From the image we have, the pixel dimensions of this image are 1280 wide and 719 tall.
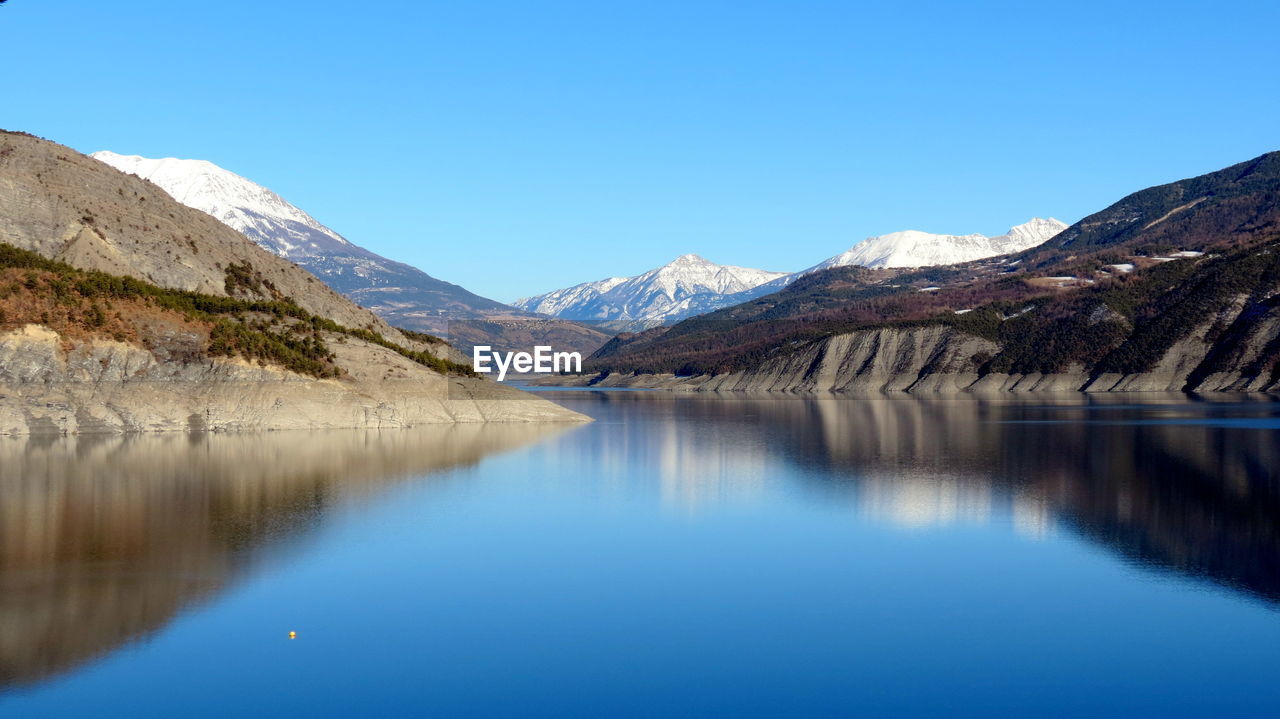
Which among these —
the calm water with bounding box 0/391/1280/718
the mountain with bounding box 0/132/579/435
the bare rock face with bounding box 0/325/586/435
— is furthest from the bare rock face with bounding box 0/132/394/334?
the calm water with bounding box 0/391/1280/718

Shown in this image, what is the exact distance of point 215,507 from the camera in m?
47.2

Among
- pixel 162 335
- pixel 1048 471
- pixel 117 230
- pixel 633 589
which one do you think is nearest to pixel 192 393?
pixel 162 335

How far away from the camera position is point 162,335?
91.8m

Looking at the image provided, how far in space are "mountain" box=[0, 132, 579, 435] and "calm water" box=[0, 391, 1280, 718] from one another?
19.2 m

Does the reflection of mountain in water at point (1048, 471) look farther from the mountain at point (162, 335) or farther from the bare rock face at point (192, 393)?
the mountain at point (162, 335)

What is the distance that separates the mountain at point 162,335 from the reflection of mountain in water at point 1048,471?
22862 millimetres

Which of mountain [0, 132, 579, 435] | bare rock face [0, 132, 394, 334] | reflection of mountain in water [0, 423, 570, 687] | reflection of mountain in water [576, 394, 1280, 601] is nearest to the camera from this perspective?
reflection of mountain in water [0, 423, 570, 687]

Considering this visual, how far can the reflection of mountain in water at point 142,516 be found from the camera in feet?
92.7

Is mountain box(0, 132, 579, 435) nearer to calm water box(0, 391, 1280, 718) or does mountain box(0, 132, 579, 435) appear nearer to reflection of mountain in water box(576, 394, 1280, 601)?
calm water box(0, 391, 1280, 718)

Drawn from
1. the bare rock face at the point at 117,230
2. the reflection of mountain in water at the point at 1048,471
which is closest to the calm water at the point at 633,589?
the reflection of mountain in water at the point at 1048,471

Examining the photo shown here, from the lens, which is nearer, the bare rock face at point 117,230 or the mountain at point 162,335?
the mountain at point 162,335

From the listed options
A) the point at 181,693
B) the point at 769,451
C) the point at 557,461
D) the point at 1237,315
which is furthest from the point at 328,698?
the point at 1237,315

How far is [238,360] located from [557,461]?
34986mm

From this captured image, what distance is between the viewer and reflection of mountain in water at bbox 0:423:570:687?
28.3 m
